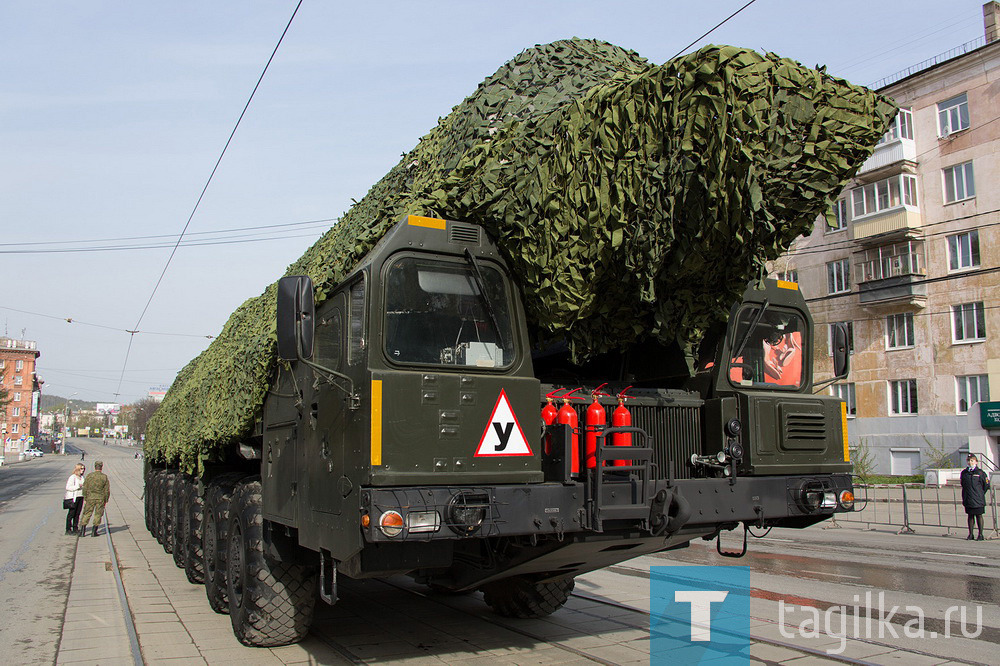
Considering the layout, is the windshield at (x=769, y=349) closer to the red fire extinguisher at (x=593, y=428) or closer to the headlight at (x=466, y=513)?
the red fire extinguisher at (x=593, y=428)

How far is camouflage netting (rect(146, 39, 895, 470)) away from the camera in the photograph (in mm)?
4457

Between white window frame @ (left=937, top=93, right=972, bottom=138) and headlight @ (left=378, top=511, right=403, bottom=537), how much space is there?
104 ft

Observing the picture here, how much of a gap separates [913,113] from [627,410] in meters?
31.6

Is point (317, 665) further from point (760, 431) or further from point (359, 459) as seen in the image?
point (760, 431)

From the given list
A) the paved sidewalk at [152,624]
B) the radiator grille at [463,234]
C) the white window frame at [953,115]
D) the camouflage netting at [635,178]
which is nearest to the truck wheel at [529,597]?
the paved sidewalk at [152,624]

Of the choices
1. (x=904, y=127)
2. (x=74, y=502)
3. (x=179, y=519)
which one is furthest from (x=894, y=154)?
(x=74, y=502)

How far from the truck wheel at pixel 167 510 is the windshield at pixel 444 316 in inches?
370

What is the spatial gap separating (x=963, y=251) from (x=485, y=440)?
30304mm

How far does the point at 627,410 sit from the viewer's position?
5164 millimetres

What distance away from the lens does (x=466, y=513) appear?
4.36 metres

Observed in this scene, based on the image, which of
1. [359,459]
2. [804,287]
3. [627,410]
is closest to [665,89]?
[627,410]

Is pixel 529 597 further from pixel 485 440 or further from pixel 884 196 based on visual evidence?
pixel 884 196

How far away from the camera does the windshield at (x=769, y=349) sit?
592 centimetres

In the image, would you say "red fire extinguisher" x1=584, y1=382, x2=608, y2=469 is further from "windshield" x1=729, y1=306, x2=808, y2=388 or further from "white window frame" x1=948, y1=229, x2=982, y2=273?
"white window frame" x1=948, y1=229, x2=982, y2=273
